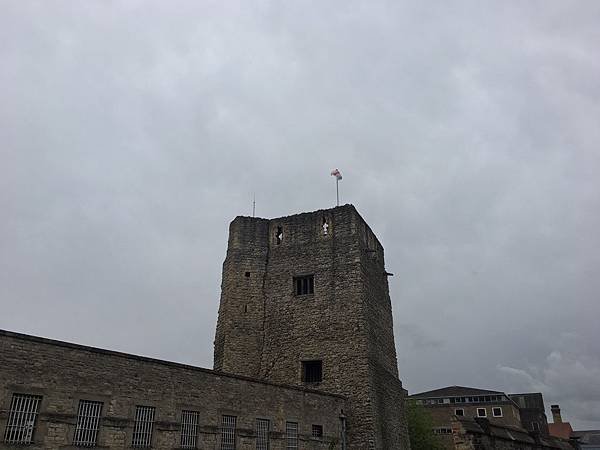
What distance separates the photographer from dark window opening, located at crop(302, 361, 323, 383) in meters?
23.8

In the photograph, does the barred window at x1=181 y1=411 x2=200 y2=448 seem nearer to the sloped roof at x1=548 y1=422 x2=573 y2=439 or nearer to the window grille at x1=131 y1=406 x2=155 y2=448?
the window grille at x1=131 y1=406 x2=155 y2=448

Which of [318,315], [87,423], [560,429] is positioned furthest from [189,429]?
[560,429]

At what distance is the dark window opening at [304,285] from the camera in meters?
25.9

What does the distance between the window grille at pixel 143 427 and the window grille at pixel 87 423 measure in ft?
3.85

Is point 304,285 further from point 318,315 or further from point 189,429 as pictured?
point 189,429

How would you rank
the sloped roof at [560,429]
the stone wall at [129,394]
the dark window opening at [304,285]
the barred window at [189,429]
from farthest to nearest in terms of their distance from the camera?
the sloped roof at [560,429] → the dark window opening at [304,285] → the barred window at [189,429] → the stone wall at [129,394]

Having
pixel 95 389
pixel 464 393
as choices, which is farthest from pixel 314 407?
pixel 464 393

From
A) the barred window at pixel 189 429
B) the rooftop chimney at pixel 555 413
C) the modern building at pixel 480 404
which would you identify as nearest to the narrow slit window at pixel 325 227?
the barred window at pixel 189 429

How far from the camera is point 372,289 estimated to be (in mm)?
26250

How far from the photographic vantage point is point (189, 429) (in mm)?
15750

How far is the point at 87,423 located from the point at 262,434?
21.4ft

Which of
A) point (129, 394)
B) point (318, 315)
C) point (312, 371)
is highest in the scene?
point (318, 315)

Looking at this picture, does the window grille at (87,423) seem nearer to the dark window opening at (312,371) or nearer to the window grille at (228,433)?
the window grille at (228,433)

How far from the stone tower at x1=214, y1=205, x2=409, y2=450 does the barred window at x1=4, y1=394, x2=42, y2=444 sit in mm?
12513
